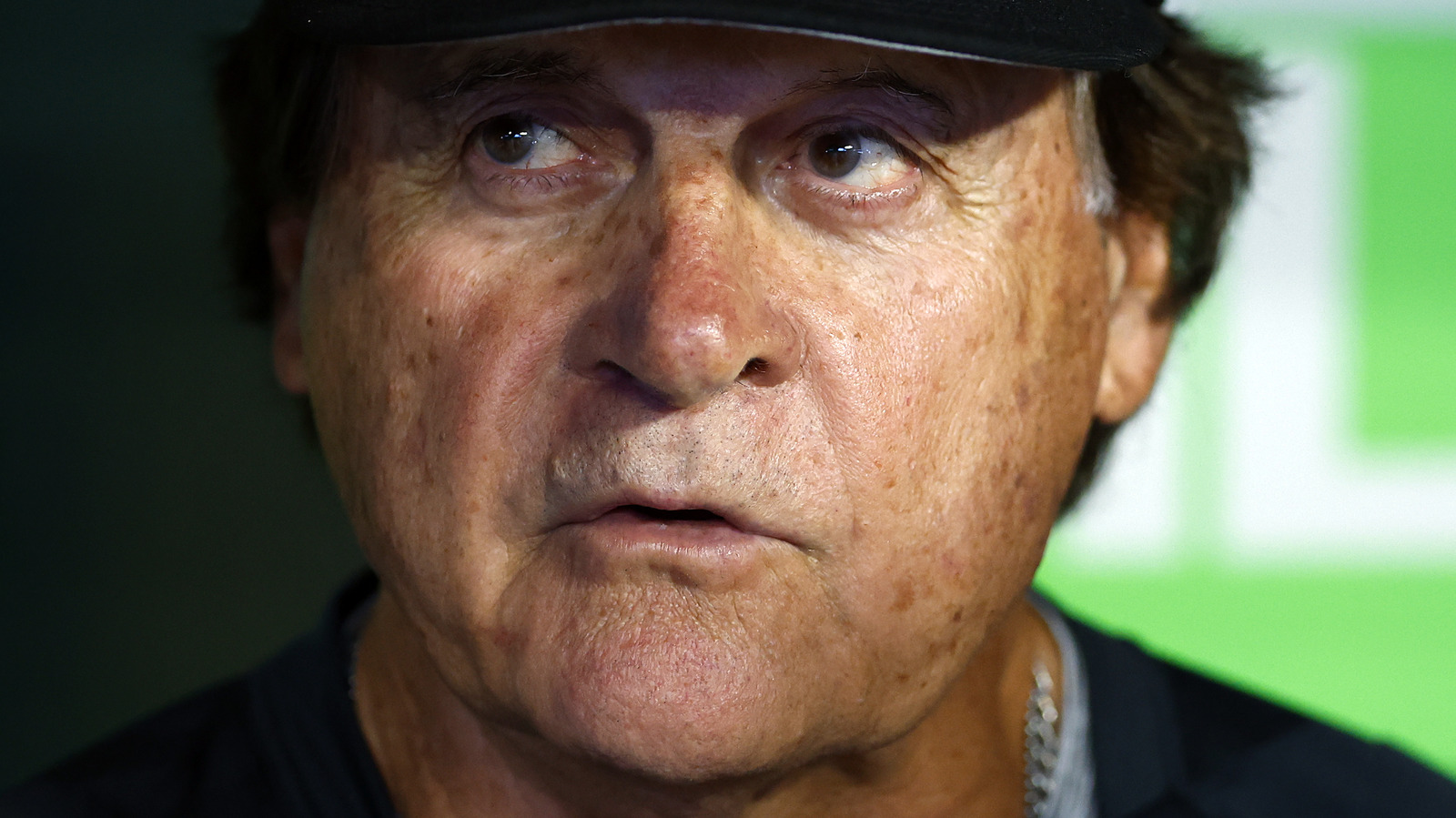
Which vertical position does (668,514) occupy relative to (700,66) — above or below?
below

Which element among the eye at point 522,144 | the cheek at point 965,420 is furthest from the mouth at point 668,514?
the eye at point 522,144

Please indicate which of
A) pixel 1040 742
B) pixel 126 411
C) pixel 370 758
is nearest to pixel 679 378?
pixel 370 758

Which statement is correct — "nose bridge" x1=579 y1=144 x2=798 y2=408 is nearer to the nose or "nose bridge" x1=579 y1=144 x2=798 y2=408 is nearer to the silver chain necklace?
the nose

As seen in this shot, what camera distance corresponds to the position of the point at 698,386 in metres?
0.95

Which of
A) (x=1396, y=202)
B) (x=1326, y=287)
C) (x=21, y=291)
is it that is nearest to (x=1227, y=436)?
(x=1326, y=287)

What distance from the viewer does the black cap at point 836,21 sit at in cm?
91

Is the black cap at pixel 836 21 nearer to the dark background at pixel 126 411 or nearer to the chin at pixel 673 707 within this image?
the chin at pixel 673 707

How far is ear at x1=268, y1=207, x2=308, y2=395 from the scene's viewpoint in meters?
1.33

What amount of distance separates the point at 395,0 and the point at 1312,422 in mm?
1520

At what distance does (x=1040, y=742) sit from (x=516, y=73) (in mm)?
819

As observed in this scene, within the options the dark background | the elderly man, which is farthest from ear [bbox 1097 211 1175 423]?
the dark background

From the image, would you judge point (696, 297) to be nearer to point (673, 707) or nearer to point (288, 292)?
point (673, 707)

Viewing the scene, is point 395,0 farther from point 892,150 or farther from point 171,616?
point 171,616

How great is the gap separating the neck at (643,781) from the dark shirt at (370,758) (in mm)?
37
